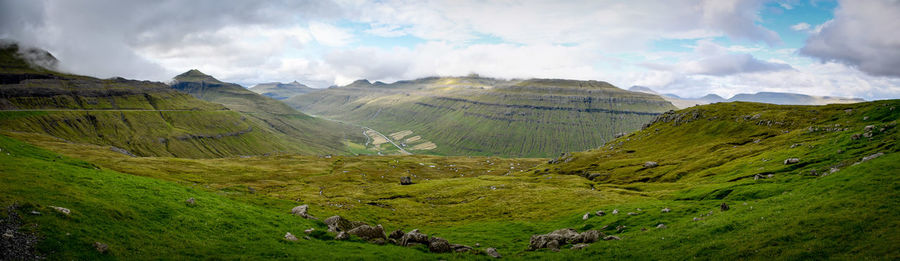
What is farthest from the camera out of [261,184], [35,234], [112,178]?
[261,184]

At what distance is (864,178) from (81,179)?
8290cm

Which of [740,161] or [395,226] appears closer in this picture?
[395,226]

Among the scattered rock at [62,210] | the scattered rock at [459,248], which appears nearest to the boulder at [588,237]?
the scattered rock at [459,248]

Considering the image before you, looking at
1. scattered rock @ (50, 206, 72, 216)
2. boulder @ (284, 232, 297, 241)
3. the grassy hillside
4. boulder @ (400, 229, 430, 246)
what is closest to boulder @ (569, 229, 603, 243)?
the grassy hillside

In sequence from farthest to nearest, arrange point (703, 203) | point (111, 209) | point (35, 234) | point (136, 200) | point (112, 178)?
point (703, 203)
point (112, 178)
point (136, 200)
point (111, 209)
point (35, 234)

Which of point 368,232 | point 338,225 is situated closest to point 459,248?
point 368,232

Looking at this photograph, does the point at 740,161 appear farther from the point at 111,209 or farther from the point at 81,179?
the point at 81,179

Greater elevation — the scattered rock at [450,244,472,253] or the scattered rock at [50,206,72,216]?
the scattered rock at [50,206,72,216]

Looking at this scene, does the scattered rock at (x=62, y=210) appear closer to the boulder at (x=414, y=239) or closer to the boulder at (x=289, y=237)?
the boulder at (x=289, y=237)

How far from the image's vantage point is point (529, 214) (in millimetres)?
70875

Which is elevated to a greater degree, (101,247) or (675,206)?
(101,247)

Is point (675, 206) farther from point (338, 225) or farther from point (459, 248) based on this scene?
point (338, 225)

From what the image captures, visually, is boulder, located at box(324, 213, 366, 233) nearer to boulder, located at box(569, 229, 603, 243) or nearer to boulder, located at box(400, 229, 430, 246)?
boulder, located at box(400, 229, 430, 246)

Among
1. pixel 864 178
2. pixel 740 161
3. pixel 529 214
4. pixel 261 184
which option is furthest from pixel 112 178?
pixel 740 161
